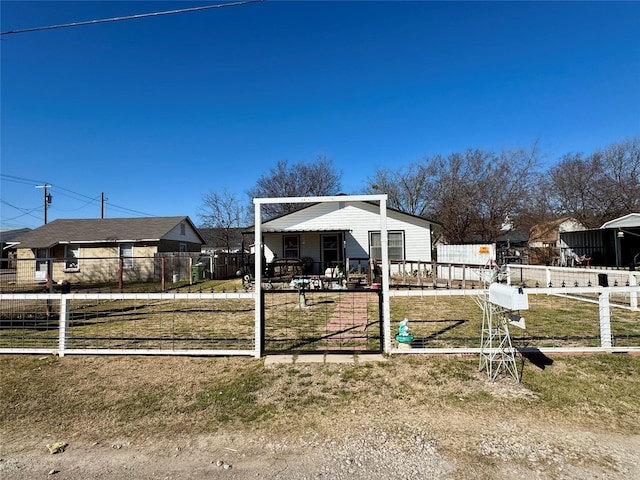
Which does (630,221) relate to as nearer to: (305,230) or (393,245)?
(393,245)

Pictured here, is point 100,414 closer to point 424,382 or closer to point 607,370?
point 424,382

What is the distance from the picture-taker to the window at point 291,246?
18.6 meters

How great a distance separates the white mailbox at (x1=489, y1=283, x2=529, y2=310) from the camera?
3529 mm

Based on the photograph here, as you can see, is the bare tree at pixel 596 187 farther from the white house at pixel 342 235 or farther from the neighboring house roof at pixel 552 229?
the white house at pixel 342 235

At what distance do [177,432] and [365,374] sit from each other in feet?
7.00

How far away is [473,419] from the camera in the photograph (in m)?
3.12

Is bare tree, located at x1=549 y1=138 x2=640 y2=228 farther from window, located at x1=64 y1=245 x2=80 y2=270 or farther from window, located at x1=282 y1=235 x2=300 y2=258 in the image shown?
window, located at x1=64 y1=245 x2=80 y2=270

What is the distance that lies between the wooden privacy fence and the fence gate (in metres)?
0.05

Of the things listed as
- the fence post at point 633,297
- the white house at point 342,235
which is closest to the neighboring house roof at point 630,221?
the white house at point 342,235

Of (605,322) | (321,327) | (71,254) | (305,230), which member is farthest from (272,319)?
(71,254)

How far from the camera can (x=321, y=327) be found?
6.85 m

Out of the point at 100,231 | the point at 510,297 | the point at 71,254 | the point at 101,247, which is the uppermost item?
the point at 100,231

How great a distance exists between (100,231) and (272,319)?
751 inches

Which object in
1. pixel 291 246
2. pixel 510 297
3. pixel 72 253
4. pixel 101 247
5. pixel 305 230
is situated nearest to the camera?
pixel 510 297
